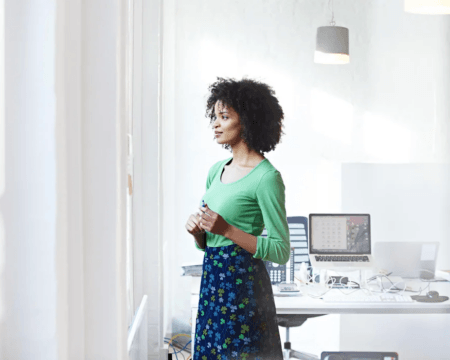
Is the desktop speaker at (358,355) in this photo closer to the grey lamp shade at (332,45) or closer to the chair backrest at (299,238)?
the chair backrest at (299,238)

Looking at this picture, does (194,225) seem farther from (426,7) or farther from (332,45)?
(426,7)

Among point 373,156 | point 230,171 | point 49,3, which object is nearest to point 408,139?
point 373,156

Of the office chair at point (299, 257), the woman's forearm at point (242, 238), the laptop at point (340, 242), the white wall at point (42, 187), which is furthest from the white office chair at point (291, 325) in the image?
the white wall at point (42, 187)

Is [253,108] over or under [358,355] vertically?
over

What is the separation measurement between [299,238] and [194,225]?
0.43m

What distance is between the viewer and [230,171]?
1.89 m

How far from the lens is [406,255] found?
211 cm

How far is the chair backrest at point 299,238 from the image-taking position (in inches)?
77.8

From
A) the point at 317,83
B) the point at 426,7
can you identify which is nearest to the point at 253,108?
the point at 317,83

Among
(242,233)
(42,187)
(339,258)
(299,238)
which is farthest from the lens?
(339,258)

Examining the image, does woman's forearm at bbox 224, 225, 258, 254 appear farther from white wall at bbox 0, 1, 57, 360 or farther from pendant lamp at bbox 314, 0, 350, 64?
white wall at bbox 0, 1, 57, 360

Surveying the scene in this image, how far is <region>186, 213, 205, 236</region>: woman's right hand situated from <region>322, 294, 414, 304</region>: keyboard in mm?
657

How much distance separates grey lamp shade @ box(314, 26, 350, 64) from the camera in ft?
6.64

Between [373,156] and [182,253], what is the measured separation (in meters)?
0.90
